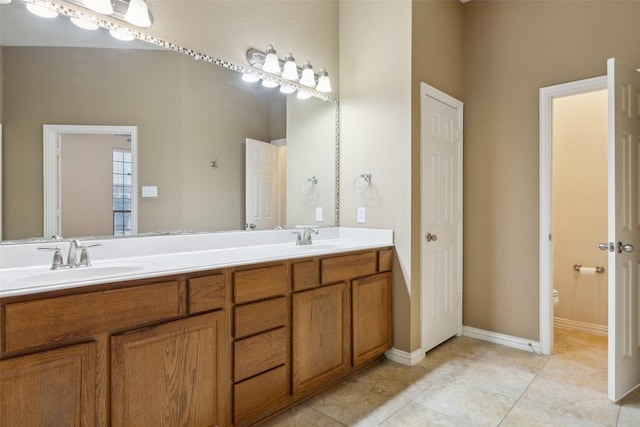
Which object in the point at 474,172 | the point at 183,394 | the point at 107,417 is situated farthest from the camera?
the point at 474,172

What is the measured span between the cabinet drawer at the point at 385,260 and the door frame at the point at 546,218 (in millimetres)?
1183

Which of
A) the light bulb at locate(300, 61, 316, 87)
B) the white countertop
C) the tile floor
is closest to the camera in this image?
the white countertop

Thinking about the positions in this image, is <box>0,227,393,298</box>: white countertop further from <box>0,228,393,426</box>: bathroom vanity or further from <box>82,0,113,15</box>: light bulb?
<box>82,0,113,15</box>: light bulb

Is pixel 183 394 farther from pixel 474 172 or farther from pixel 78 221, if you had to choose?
pixel 474 172

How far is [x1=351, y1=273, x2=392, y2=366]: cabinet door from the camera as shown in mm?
2290

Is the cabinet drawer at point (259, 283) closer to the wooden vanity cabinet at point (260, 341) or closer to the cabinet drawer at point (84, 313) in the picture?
the wooden vanity cabinet at point (260, 341)

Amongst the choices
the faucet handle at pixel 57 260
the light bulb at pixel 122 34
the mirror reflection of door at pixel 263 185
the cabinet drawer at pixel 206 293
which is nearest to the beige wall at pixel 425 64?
the mirror reflection of door at pixel 263 185

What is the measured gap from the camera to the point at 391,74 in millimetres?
2580

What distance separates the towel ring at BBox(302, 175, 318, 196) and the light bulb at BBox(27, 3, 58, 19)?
1707mm

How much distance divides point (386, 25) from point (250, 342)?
7.70 feet

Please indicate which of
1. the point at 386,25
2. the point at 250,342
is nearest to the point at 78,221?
the point at 250,342

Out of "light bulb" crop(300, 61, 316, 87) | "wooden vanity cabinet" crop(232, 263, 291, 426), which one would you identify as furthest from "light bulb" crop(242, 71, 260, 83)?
"wooden vanity cabinet" crop(232, 263, 291, 426)

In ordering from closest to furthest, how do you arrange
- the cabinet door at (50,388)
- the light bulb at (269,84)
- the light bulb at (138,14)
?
the cabinet door at (50,388) < the light bulb at (138,14) < the light bulb at (269,84)

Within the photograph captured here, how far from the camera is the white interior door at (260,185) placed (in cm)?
237
